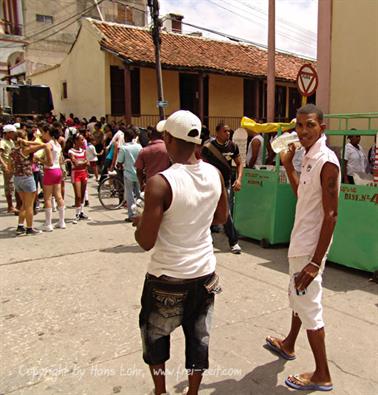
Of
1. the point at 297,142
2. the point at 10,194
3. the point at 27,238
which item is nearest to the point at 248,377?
the point at 297,142

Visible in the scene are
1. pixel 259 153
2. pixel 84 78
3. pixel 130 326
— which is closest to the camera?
pixel 130 326

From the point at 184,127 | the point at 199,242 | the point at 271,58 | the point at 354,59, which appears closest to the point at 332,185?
the point at 199,242

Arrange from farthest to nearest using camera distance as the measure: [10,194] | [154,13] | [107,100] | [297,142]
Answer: [107,100] → [154,13] → [10,194] → [297,142]

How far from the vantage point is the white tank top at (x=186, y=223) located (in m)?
2.24

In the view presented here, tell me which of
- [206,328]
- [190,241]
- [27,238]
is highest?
[190,241]

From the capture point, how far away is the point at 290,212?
20.9ft

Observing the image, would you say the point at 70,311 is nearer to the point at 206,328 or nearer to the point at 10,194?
the point at 206,328

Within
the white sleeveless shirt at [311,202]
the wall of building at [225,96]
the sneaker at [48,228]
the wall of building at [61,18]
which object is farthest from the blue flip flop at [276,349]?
the wall of building at [61,18]

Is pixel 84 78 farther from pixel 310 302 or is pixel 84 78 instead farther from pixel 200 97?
pixel 310 302

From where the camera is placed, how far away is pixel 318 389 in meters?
2.89

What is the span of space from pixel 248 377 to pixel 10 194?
7419 millimetres

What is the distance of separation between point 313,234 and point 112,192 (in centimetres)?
794

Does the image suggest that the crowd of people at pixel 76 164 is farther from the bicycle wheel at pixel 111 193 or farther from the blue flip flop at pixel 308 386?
the blue flip flop at pixel 308 386

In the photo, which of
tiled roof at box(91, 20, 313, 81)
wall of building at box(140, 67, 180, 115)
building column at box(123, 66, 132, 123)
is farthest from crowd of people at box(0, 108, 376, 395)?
wall of building at box(140, 67, 180, 115)
